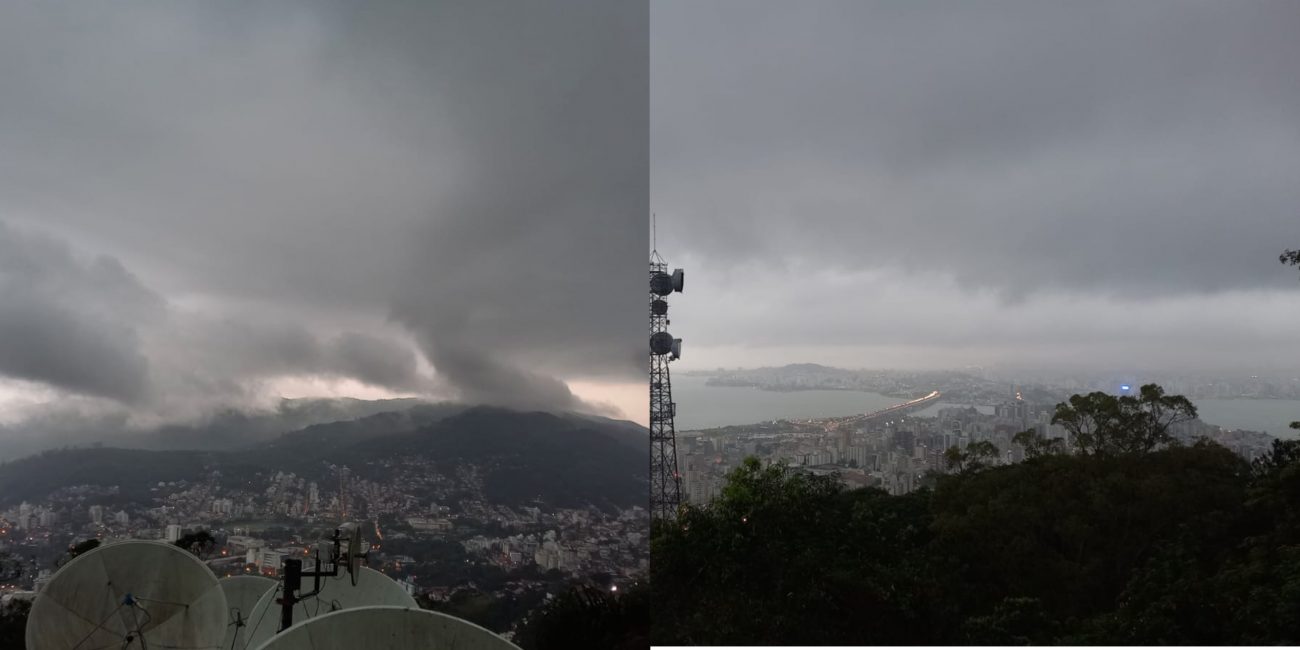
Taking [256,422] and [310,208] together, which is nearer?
[310,208]

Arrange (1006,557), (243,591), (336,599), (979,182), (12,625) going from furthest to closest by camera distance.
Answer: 1. (12,625)
2. (979,182)
3. (1006,557)
4. (243,591)
5. (336,599)

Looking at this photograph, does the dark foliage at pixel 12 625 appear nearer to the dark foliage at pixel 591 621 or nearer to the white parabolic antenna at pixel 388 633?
the dark foliage at pixel 591 621

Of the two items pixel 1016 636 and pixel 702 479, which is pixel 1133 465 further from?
pixel 702 479

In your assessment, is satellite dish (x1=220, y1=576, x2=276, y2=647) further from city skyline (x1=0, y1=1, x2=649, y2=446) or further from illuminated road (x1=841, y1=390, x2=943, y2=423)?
illuminated road (x1=841, y1=390, x2=943, y2=423)

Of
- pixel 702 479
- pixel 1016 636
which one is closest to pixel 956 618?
pixel 1016 636

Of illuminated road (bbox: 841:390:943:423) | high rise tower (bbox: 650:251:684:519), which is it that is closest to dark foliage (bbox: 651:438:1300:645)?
high rise tower (bbox: 650:251:684:519)

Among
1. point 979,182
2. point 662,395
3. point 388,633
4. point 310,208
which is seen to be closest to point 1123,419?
point 979,182

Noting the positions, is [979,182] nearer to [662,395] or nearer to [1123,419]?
[1123,419]
